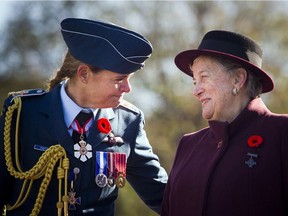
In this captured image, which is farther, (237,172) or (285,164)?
(237,172)

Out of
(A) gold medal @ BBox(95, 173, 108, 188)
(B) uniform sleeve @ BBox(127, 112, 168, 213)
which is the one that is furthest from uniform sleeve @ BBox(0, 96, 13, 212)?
(B) uniform sleeve @ BBox(127, 112, 168, 213)

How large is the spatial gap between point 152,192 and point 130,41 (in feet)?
3.62

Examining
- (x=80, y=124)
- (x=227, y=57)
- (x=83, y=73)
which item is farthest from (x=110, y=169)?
(x=227, y=57)

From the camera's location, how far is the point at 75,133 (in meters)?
4.80

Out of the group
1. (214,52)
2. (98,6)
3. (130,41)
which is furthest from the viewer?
(98,6)

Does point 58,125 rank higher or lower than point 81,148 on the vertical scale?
higher

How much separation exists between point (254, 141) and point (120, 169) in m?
1.03

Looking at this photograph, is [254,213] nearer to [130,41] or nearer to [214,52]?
[214,52]

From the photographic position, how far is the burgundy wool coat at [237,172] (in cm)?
411

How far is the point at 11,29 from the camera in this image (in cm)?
1555

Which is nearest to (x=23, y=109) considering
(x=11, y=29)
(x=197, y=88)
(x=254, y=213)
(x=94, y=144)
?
(x=94, y=144)

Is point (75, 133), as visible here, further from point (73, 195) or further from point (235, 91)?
point (235, 91)

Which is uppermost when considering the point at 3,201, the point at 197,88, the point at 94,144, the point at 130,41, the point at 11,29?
the point at 11,29

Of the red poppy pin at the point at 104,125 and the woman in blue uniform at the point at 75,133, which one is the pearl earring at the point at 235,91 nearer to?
the woman in blue uniform at the point at 75,133
